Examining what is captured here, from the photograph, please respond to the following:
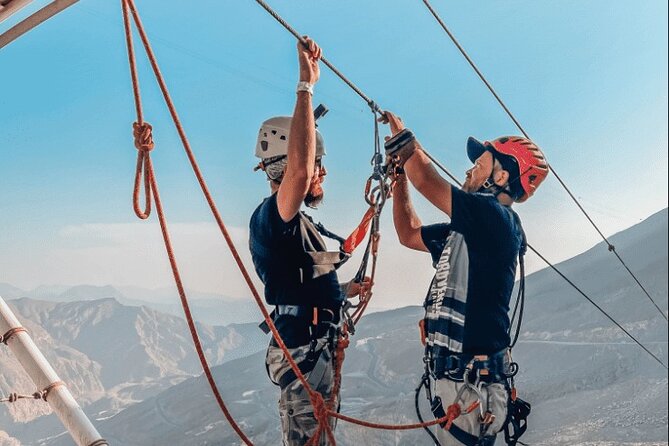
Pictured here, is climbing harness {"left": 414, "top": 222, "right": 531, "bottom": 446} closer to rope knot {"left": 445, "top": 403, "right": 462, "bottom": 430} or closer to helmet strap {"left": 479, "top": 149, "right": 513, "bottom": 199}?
rope knot {"left": 445, "top": 403, "right": 462, "bottom": 430}

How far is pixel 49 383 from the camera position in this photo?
3.89 meters

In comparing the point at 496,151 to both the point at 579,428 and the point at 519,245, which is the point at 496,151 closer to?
the point at 519,245

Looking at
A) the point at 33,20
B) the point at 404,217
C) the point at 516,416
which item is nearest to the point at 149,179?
the point at 33,20

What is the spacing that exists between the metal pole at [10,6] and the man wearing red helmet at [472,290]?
2.09 meters

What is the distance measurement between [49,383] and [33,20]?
1932 mm

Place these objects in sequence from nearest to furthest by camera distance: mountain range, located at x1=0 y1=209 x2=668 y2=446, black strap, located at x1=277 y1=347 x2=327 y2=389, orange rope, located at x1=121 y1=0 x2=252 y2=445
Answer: orange rope, located at x1=121 y1=0 x2=252 y2=445
black strap, located at x1=277 y1=347 x2=327 y2=389
mountain range, located at x1=0 y1=209 x2=668 y2=446

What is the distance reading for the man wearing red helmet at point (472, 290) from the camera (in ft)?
12.8

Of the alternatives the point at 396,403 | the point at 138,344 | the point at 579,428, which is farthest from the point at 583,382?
the point at 138,344

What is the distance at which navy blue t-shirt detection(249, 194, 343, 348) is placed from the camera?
3.73 metres

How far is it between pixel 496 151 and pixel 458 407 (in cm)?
157

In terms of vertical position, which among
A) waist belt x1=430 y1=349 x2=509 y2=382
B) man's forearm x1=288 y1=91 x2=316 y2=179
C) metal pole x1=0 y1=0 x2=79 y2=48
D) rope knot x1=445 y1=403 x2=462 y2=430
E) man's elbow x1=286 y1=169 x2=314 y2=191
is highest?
metal pole x1=0 y1=0 x2=79 y2=48

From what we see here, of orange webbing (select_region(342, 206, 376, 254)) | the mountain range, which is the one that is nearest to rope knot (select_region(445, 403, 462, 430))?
orange webbing (select_region(342, 206, 376, 254))

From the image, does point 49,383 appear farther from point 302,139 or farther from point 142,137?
point 302,139

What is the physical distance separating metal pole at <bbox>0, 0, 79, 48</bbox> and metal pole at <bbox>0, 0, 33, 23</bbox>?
7cm
